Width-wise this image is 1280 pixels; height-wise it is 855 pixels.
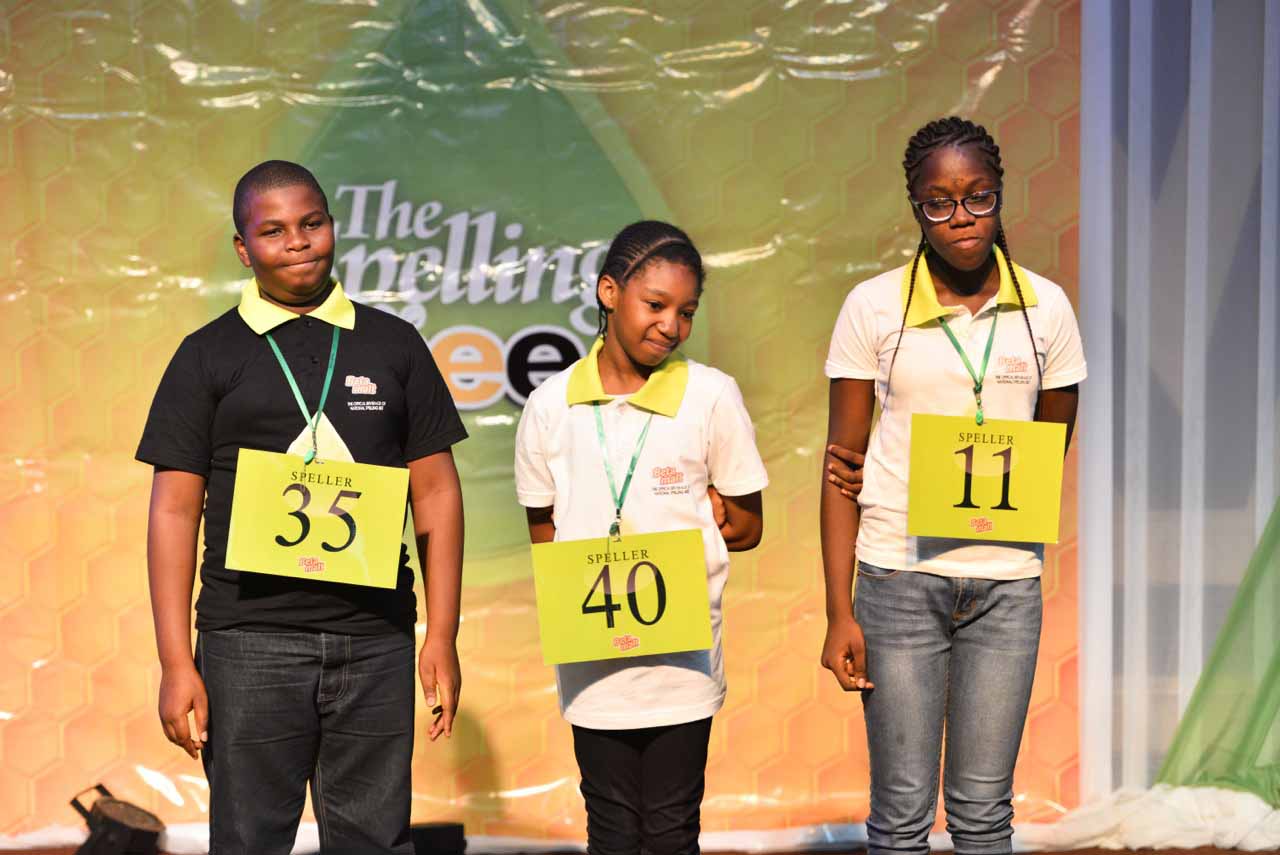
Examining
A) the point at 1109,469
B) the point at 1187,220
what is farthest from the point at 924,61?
the point at 1109,469

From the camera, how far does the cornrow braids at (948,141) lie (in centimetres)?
226

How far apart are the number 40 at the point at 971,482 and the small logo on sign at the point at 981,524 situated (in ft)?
0.07

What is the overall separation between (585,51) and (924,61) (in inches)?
36.2

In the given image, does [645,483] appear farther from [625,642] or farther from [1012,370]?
[1012,370]

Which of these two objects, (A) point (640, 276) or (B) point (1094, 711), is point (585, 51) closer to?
(A) point (640, 276)

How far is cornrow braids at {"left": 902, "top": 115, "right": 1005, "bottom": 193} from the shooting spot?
88.9 inches

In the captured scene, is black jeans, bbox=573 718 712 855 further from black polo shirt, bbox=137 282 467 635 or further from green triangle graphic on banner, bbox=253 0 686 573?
green triangle graphic on banner, bbox=253 0 686 573

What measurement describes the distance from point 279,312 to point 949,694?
133cm

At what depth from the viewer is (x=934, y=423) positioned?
223 cm

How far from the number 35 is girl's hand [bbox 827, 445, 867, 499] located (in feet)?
2.70

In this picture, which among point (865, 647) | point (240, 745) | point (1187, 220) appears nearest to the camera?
point (240, 745)

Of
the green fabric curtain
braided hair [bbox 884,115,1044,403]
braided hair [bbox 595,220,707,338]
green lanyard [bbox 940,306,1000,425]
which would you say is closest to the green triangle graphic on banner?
braided hair [bbox 595,220,707,338]

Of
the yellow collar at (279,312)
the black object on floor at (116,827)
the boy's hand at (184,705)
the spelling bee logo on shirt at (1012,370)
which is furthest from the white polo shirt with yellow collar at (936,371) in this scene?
the black object on floor at (116,827)

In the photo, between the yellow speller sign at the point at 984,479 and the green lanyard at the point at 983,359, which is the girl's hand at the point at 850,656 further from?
the green lanyard at the point at 983,359
